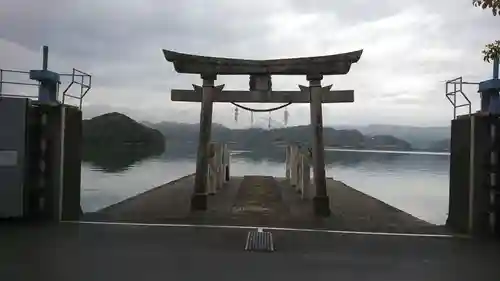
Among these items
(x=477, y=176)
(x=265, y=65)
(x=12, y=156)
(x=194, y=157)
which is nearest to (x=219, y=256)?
(x=12, y=156)

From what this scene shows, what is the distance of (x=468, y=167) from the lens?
35.2ft

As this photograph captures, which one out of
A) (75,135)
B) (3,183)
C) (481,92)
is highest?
(481,92)

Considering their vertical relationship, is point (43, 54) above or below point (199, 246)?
above

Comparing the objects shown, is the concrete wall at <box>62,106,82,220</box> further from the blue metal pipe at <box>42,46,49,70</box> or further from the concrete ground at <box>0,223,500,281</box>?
the concrete ground at <box>0,223,500,281</box>

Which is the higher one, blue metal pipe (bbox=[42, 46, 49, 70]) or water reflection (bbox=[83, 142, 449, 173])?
blue metal pipe (bbox=[42, 46, 49, 70])

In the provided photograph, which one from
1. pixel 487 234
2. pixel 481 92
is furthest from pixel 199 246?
pixel 481 92

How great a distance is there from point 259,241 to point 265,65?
210 inches

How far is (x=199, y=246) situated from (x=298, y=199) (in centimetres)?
832

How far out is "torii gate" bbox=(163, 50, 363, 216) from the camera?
12.9 meters

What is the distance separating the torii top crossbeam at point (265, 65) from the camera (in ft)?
42.2

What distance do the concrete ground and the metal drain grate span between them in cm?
13

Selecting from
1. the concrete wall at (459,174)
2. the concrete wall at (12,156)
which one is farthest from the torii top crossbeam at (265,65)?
the concrete wall at (12,156)

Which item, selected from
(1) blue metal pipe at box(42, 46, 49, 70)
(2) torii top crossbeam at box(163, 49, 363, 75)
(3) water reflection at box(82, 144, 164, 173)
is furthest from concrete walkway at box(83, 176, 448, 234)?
(3) water reflection at box(82, 144, 164, 173)

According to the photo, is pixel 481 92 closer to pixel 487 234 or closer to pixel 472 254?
pixel 487 234
